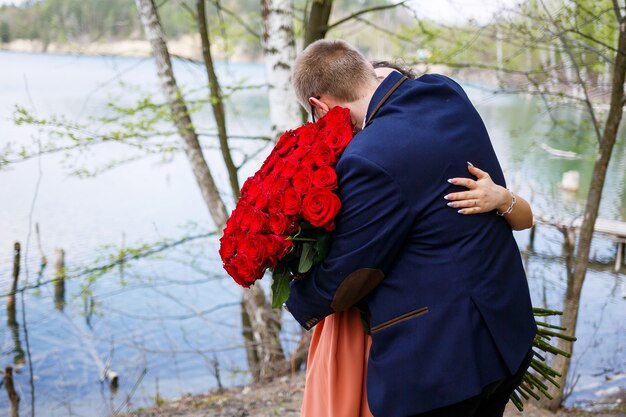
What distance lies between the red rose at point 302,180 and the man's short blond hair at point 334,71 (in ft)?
0.92

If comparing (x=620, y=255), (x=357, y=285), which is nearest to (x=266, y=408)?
(x=357, y=285)

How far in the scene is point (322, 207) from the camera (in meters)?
1.91

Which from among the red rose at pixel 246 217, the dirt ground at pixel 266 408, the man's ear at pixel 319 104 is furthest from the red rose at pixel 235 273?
the dirt ground at pixel 266 408

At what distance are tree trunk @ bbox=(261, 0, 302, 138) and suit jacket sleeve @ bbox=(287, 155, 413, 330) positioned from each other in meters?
3.29

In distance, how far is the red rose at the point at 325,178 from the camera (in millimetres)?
1945

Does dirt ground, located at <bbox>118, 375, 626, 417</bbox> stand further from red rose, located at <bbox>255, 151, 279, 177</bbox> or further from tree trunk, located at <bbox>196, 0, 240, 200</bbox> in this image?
red rose, located at <bbox>255, 151, 279, 177</bbox>

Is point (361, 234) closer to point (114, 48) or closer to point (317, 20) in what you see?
point (317, 20)

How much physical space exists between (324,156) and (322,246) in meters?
0.28

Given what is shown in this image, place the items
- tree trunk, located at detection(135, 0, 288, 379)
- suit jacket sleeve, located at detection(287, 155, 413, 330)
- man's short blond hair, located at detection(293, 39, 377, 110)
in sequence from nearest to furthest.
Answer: suit jacket sleeve, located at detection(287, 155, 413, 330), man's short blond hair, located at detection(293, 39, 377, 110), tree trunk, located at detection(135, 0, 288, 379)

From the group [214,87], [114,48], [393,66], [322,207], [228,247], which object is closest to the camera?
[322,207]

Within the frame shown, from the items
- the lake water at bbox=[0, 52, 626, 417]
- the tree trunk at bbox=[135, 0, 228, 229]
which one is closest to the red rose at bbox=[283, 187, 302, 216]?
the lake water at bbox=[0, 52, 626, 417]

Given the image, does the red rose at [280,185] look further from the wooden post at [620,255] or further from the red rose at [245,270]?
the wooden post at [620,255]

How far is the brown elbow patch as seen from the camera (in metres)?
1.92

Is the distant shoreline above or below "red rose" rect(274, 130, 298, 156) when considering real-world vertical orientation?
above
